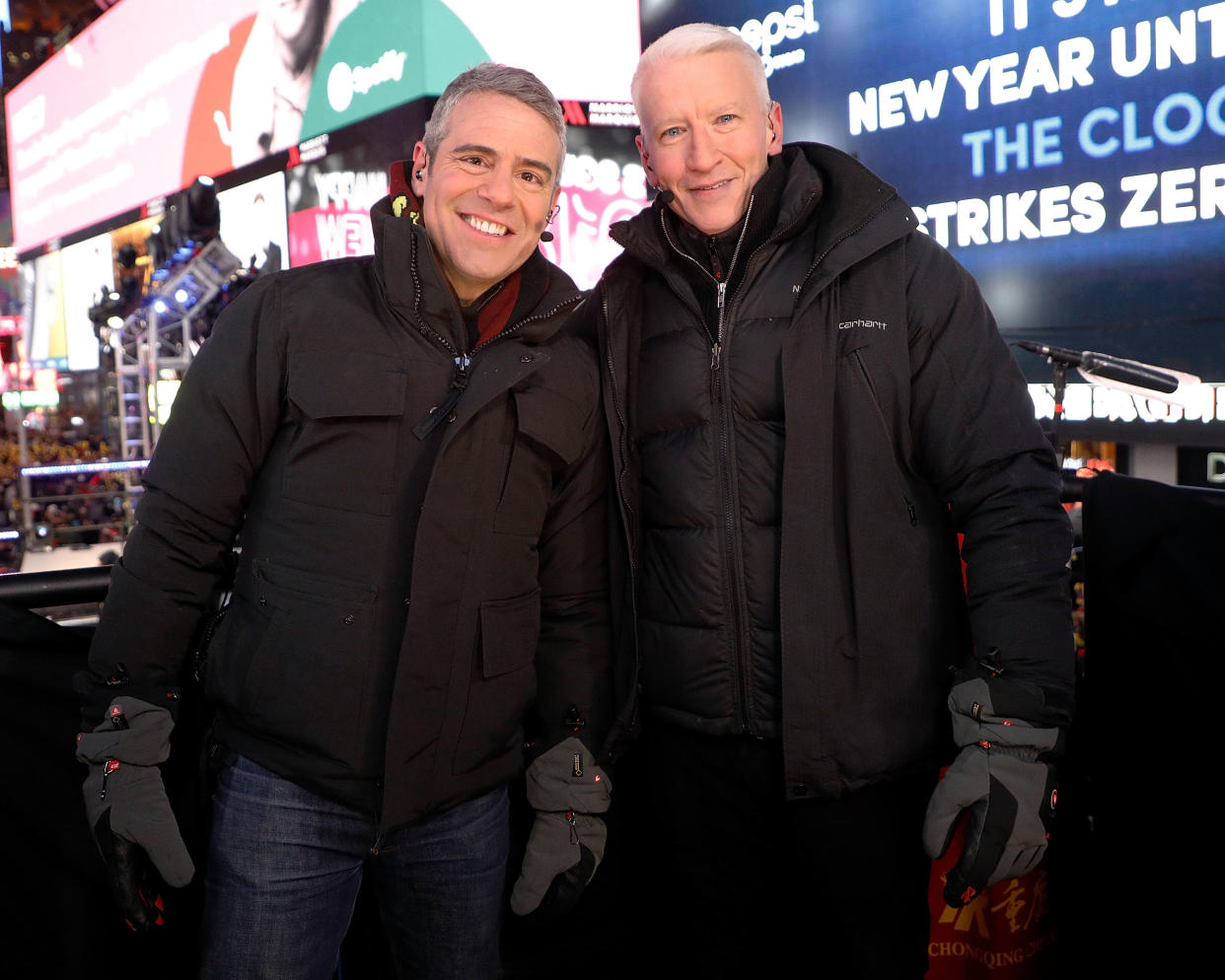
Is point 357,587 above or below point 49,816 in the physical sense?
above

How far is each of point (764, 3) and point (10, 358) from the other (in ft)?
75.4

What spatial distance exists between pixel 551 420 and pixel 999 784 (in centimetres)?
80

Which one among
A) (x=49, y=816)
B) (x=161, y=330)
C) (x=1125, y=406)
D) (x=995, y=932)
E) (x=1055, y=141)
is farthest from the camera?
(x=161, y=330)

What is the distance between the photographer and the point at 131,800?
1.39m

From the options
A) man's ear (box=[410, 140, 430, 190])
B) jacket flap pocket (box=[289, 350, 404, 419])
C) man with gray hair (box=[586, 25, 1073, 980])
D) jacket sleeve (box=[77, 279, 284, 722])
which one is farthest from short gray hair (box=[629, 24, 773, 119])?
jacket sleeve (box=[77, 279, 284, 722])

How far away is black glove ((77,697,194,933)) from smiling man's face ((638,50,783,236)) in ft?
3.64

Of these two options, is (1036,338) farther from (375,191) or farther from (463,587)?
(375,191)

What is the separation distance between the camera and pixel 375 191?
760 cm

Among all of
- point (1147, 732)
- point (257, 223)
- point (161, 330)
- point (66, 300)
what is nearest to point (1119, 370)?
point (1147, 732)

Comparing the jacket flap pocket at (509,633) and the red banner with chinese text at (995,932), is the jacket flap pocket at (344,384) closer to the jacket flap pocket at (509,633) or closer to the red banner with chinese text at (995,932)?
the jacket flap pocket at (509,633)

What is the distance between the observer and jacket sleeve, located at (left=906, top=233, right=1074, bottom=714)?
1.42m

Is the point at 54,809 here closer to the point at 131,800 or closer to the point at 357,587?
the point at 131,800

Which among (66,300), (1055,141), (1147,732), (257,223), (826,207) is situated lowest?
(1147,732)

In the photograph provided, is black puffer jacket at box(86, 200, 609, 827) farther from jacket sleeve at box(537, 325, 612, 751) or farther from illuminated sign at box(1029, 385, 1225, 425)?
illuminated sign at box(1029, 385, 1225, 425)
